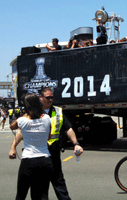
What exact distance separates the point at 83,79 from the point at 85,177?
536 centimetres

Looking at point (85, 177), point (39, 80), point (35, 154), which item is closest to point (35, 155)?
point (35, 154)

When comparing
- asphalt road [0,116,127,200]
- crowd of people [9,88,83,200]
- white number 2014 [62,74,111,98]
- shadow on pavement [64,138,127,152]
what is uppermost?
white number 2014 [62,74,111,98]

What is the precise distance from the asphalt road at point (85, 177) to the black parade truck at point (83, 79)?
6.65ft

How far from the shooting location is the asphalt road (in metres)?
5.98

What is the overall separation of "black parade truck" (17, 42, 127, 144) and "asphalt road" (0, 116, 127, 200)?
203cm

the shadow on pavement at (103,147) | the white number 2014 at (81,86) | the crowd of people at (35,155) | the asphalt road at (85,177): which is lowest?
the shadow on pavement at (103,147)

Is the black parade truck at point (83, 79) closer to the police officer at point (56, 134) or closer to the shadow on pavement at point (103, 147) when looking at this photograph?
the shadow on pavement at point (103, 147)

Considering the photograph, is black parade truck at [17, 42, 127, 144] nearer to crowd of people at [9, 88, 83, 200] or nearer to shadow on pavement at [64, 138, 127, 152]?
shadow on pavement at [64, 138, 127, 152]

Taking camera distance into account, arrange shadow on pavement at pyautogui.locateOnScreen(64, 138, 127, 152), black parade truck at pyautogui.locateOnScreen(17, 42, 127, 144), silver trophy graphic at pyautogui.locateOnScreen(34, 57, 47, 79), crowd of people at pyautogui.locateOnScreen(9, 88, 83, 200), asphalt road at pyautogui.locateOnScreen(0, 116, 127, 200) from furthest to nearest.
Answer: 1. silver trophy graphic at pyautogui.locateOnScreen(34, 57, 47, 79)
2. shadow on pavement at pyautogui.locateOnScreen(64, 138, 127, 152)
3. black parade truck at pyautogui.locateOnScreen(17, 42, 127, 144)
4. asphalt road at pyautogui.locateOnScreen(0, 116, 127, 200)
5. crowd of people at pyautogui.locateOnScreen(9, 88, 83, 200)

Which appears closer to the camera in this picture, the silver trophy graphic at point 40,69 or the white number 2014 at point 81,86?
the white number 2014 at point 81,86

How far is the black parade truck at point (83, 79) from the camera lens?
1173 centimetres

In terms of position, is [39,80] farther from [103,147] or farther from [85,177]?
[85,177]

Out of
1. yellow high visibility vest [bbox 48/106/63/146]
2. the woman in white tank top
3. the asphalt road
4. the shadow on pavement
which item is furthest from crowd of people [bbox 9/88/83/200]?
the shadow on pavement

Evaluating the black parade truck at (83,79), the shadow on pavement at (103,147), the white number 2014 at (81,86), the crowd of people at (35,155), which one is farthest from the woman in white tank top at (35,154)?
the shadow on pavement at (103,147)
